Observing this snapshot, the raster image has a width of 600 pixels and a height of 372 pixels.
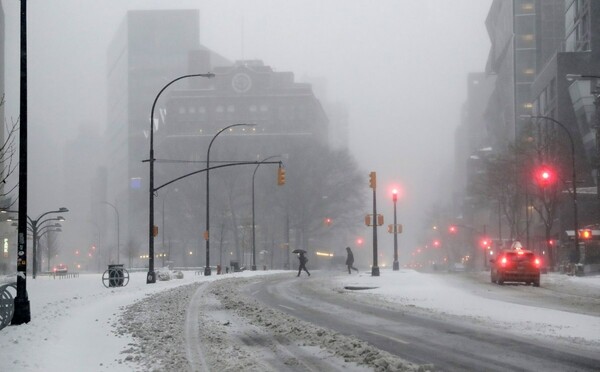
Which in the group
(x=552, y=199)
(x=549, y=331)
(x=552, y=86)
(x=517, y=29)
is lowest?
(x=549, y=331)

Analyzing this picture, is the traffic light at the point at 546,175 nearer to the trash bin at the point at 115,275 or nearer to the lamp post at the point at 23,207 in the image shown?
the trash bin at the point at 115,275

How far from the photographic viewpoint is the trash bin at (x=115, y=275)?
119ft

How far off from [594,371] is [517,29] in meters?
127

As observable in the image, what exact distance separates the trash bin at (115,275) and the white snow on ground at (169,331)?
25.4ft

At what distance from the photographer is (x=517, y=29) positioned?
429 feet

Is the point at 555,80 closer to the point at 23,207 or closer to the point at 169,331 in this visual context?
the point at 23,207

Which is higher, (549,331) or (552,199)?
(552,199)

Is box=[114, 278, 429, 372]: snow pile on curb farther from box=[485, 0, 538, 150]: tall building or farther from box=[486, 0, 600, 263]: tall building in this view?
box=[485, 0, 538, 150]: tall building

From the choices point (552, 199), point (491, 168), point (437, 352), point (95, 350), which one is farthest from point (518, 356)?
point (491, 168)

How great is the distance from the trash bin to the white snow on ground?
25.4 feet

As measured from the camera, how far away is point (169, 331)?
646 inches

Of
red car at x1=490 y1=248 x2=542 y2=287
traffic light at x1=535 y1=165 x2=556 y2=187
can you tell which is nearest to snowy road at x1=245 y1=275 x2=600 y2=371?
red car at x1=490 y1=248 x2=542 y2=287

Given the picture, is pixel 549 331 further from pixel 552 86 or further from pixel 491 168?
pixel 552 86

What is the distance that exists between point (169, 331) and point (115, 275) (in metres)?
20.7
